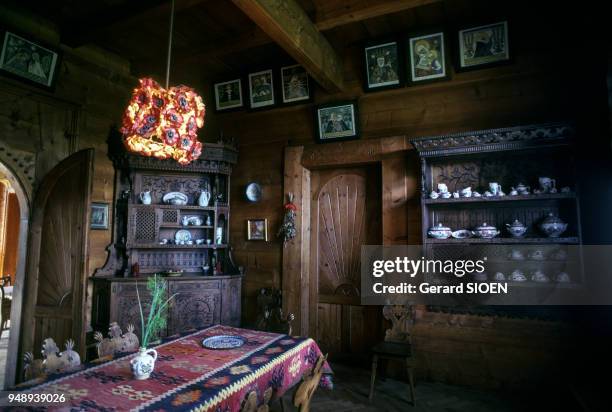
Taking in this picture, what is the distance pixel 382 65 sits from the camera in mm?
3941

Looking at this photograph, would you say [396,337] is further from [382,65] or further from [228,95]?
[228,95]

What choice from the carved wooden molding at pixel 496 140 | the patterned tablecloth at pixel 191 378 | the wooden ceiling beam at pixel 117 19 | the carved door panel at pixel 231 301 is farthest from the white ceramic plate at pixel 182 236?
the carved wooden molding at pixel 496 140

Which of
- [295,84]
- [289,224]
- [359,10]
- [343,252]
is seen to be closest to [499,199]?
[343,252]

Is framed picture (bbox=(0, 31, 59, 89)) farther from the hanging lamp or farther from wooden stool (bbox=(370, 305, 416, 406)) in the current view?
wooden stool (bbox=(370, 305, 416, 406))

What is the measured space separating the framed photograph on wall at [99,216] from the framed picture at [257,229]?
1644 millimetres

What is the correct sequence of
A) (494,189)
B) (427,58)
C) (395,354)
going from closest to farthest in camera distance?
(395,354) → (494,189) → (427,58)

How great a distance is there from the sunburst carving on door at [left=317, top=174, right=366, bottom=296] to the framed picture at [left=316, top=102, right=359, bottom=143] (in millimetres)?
486

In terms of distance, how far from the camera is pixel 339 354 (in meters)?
4.19

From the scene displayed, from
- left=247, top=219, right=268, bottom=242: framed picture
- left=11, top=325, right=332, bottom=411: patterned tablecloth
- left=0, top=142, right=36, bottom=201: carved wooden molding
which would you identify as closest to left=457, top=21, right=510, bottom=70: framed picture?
left=247, top=219, right=268, bottom=242: framed picture

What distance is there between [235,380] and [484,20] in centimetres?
372

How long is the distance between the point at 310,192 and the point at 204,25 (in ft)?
7.14

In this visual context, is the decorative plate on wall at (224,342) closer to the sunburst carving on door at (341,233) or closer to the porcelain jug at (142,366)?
the porcelain jug at (142,366)

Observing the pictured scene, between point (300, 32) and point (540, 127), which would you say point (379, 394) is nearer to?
point (540, 127)

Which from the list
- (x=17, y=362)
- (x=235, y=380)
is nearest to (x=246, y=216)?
(x=17, y=362)
